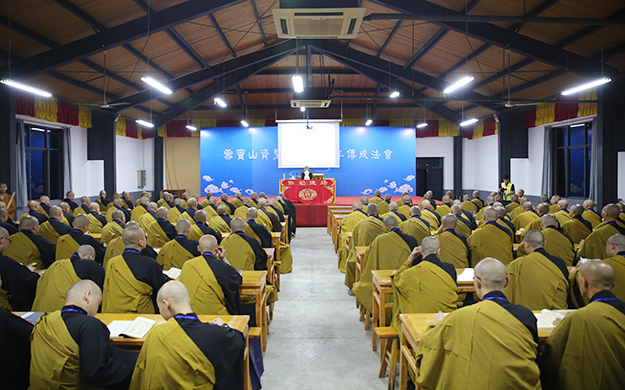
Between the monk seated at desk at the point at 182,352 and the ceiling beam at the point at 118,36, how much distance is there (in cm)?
686

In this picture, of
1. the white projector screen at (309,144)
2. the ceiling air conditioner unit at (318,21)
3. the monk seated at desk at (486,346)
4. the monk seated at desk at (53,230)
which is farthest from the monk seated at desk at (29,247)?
the white projector screen at (309,144)

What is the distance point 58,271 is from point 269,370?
5.95ft

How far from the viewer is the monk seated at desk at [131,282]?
2775mm

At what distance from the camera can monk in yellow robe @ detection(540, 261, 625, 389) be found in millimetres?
1651

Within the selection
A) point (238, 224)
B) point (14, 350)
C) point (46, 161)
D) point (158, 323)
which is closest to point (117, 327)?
point (158, 323)

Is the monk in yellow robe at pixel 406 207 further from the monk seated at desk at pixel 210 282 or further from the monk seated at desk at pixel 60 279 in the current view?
the monk seated at desk at pixel 60 279

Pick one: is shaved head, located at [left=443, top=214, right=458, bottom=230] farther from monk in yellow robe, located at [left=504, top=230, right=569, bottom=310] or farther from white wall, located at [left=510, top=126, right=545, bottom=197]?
white wall, located at [left=510, top=126, right=545, bottom=197]

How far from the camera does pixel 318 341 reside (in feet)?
12.5

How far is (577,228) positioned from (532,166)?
27.6 feet

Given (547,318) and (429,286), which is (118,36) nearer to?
(429,286)

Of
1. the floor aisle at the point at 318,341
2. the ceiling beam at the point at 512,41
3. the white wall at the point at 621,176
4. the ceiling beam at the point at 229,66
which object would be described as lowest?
the floor aisle at the point at 318,341

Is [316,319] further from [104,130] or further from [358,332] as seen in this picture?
[104,130]

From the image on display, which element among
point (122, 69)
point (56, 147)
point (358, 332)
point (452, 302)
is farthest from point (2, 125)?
point (452, 302)

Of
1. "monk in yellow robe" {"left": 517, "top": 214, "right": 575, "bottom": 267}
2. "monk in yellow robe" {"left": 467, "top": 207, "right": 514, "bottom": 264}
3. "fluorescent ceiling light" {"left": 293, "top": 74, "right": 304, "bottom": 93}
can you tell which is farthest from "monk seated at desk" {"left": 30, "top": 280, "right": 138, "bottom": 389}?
"fluorescent ceiling light" {"left": 293, "top": 74, "right": 304, "bottom": 93}
